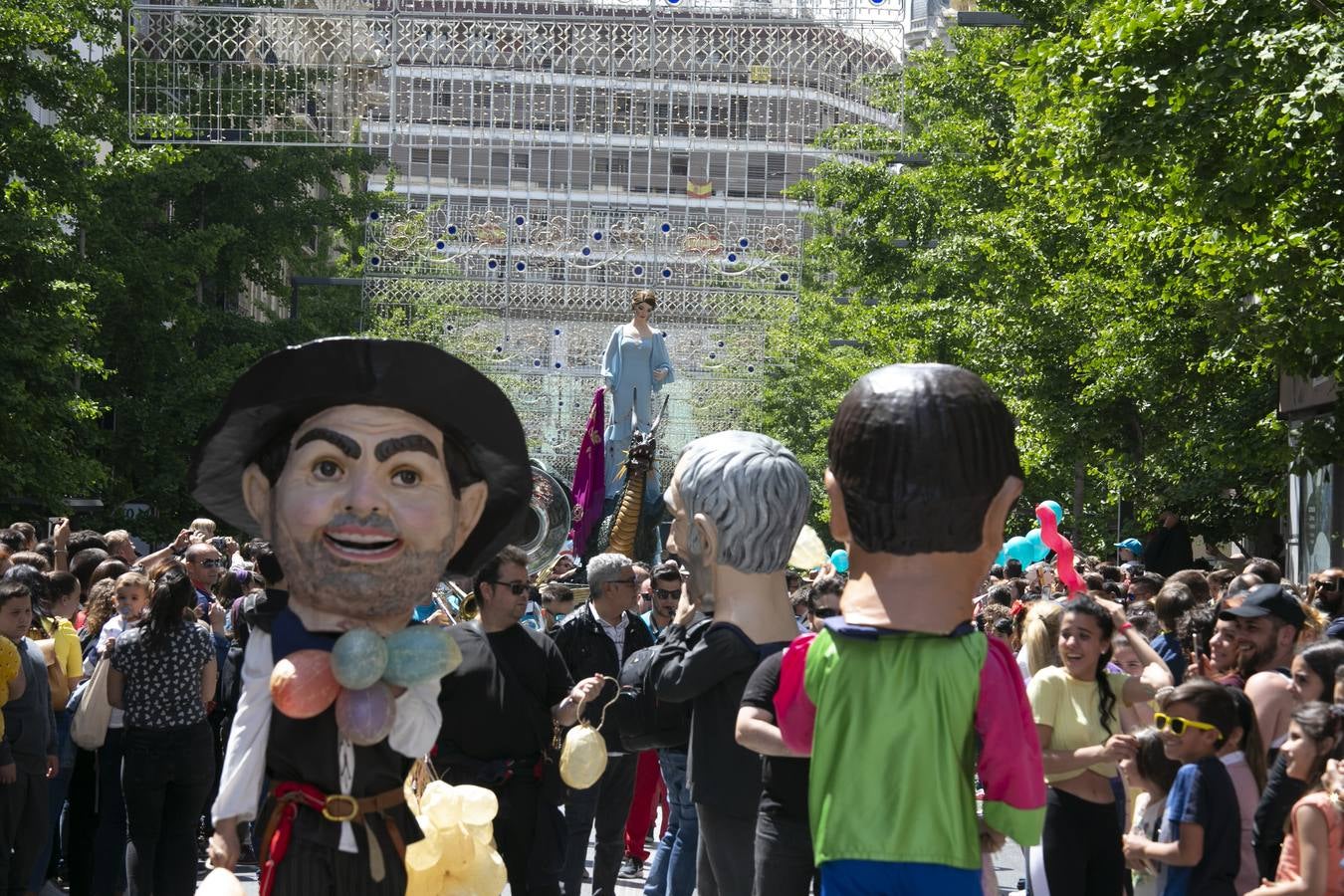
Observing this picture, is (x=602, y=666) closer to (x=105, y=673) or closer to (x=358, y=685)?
(x=105, y=673)

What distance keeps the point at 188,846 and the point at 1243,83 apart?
29.0 ft

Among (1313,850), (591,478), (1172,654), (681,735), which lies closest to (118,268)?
(591,478)

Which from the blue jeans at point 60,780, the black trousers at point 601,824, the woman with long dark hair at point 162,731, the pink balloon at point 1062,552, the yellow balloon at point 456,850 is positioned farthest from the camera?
the blue jeans at point 60,780

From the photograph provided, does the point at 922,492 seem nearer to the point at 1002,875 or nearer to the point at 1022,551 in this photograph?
the point at 1002,875

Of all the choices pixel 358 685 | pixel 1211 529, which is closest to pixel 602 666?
pixel 358 685

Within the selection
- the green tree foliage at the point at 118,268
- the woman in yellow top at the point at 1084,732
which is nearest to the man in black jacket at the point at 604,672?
the woman in yellow top at the point at 1084,732

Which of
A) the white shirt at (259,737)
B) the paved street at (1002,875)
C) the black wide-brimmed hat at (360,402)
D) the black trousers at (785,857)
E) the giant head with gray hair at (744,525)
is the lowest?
the paved street at (1002,875)

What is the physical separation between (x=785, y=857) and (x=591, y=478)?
12.5 m

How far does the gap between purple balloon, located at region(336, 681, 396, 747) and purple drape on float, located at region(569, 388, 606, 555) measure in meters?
12.7

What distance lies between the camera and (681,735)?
7098mm

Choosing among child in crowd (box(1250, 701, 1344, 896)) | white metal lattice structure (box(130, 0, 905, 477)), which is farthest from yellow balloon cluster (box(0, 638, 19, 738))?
white metal lattice structure (box(130, 0, 905, 477))

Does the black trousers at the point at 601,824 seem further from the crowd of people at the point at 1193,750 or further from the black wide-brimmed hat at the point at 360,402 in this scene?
the black wide-brimmed hat at the point at 360,402

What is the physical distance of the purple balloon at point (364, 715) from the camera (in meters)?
5.37

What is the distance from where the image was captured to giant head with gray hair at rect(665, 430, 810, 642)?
6668 mm
